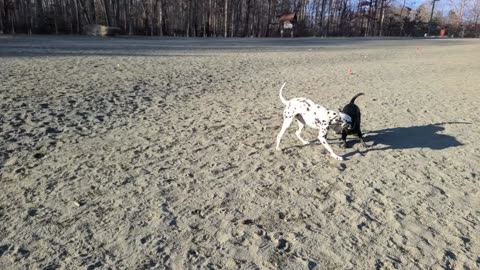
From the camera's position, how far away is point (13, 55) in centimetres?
1694

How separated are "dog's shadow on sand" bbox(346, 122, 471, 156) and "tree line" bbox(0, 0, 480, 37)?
Result: 3563cm

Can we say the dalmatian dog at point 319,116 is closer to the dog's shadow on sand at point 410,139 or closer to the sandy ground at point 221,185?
the sandy ground at point 221,185

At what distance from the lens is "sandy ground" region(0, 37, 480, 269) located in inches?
151

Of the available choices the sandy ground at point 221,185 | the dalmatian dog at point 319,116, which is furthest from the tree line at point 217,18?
the dalmatian dog at point 319,116

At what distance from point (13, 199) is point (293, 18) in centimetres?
5056

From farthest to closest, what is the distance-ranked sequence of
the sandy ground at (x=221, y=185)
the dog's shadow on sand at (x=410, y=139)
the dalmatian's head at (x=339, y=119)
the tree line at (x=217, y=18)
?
1. the tree line at (x=217, y=18)
2. the dog's shadow on sand at (x=410, y=139)
3. the dalmatian's head at (x=339, y=119)
4. the sandy ground at (x=221, y=185)

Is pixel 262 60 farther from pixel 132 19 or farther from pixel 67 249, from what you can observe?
pixel 132 19

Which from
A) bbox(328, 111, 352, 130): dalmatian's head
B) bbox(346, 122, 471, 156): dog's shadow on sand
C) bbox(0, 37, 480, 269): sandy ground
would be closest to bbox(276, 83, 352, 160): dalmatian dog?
bbox(328, 111, 352, 130): dalmatian's head

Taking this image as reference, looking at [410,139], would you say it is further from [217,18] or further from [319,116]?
[217,18]

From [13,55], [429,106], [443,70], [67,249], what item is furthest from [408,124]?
[13,55]

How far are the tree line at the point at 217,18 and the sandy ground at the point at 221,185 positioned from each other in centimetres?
3029

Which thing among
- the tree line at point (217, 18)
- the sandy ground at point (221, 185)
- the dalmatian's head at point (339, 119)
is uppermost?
the tree line at point (217, 18)

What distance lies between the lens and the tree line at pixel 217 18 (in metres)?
36.9

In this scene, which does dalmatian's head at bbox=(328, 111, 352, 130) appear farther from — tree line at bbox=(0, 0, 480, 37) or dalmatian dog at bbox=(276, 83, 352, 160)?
tree line at bbox=(0, 0, 480, 37)
